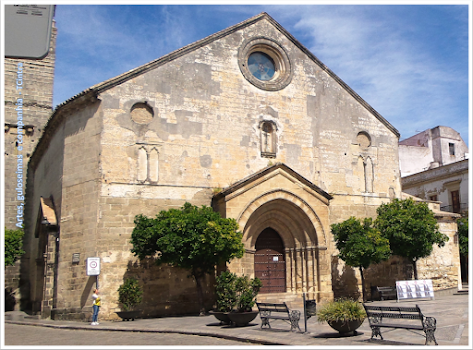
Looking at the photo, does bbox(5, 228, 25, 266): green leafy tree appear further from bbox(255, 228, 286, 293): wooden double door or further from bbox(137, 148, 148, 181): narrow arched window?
bbox(255, 228, 286, 293): wooden double door

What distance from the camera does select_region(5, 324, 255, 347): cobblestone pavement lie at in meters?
11.1

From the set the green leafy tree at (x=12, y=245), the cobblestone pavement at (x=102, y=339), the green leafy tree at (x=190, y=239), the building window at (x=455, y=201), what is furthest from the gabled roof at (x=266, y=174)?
the building window at (x=455, y=201)

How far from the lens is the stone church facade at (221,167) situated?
18.0 meters

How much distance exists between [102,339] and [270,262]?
9727 millimetres

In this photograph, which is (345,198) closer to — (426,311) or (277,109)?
(277,109)

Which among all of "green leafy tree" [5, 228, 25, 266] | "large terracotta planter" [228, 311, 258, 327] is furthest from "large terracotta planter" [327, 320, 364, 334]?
"green leafy tree" [5, 228, 25, 266]

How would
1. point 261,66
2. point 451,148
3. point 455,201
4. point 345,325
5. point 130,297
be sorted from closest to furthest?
point 345,325 → point 130,297 → point 261,66 → point 455,201 → point 451,148

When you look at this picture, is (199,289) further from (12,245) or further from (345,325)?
(12,245)

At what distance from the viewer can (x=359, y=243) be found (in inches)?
755

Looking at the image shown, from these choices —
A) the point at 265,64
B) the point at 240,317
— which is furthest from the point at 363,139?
the point at 240,317

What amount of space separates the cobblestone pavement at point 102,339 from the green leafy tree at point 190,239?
3.46 m

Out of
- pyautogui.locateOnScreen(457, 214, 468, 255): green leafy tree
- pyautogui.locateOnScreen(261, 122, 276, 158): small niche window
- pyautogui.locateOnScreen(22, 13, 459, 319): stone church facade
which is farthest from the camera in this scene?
pyautogui.locateOnScreen(457, 214, 468, 255): green leafy tree

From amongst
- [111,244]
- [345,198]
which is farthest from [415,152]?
[111,244]

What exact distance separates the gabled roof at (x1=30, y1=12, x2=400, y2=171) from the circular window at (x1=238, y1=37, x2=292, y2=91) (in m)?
0.86
